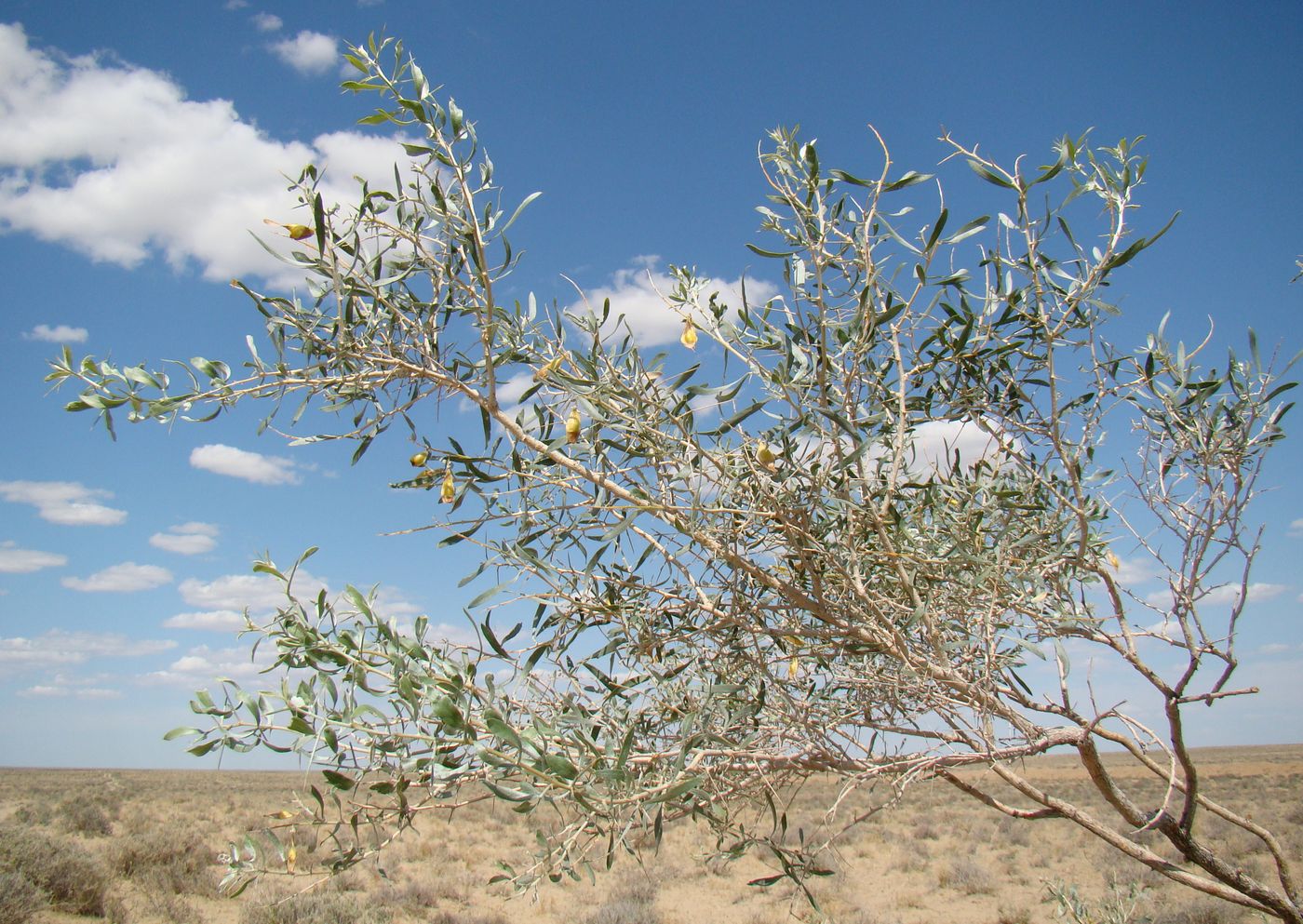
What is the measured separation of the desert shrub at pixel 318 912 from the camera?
997cm

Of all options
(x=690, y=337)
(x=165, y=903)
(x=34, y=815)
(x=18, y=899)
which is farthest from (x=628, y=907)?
(x=34, y=815)

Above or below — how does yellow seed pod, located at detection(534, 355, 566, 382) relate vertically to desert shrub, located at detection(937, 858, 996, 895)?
above

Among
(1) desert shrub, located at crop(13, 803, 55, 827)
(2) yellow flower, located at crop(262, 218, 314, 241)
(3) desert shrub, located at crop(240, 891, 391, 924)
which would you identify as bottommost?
(3) desert shrub, located at crop(240, 891, 391, 924)

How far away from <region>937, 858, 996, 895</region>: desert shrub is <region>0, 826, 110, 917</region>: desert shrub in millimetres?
13433

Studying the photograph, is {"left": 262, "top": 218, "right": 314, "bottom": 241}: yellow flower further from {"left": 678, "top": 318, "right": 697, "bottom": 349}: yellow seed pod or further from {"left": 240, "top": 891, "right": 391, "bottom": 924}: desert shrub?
{"left": 240, "top": 891, "right": 391, "bottom": 924}: desert shrub

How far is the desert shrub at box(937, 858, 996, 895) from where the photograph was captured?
14.3 meters

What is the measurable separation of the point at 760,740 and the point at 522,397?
4.37 ft

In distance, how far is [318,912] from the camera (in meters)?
10.4

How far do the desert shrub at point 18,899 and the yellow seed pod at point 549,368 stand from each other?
36.7ft

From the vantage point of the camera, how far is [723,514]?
2145 millimetres

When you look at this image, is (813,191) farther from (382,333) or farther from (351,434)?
(351,434)

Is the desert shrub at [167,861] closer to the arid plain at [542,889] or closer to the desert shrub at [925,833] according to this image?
the arid plain at [542,889]

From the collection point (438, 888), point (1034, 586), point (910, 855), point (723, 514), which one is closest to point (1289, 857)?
point (910, 855)

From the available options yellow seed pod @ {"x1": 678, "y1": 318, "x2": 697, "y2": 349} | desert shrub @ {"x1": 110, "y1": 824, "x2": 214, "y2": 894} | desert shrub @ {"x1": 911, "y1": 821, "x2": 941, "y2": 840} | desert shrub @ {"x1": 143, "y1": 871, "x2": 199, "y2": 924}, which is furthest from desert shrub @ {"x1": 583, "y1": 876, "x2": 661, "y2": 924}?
yellow seed pod @ {"x1": 678, "y1": 318, "x2": 697, "y2": 349}
